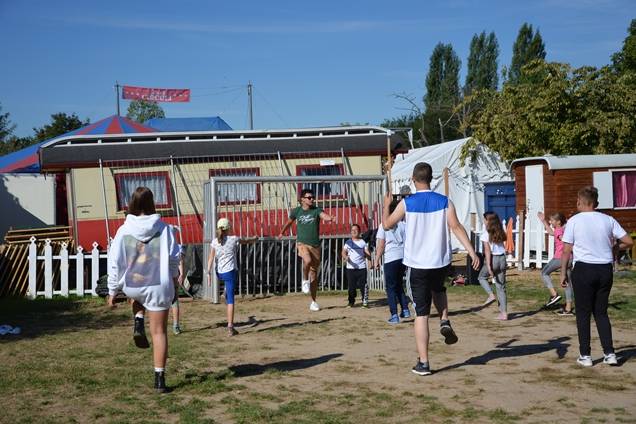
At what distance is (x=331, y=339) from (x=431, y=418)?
3.83m

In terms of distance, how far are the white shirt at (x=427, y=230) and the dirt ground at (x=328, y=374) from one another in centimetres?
111

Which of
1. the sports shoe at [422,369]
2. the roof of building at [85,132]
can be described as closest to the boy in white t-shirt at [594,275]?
the sports shoe at [422,369]

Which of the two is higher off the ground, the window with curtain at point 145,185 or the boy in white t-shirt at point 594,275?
the window with curtain at point 145,185

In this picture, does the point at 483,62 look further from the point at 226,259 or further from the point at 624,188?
the point at 226,259

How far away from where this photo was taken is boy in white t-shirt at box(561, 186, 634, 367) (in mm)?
7652

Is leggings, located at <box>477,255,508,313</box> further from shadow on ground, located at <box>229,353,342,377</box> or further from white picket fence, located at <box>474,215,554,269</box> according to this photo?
white picket fence, located at <box>474,215,554,269</box>

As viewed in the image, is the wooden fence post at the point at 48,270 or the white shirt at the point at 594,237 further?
the wooden fence post at the point at 48,270

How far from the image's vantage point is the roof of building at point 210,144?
1535 centimetres

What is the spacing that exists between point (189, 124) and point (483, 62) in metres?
40.5

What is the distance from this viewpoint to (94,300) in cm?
1394

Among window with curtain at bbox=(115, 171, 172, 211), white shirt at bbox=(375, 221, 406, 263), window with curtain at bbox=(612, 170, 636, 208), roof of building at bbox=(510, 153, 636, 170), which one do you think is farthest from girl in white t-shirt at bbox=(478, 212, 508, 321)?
window with curtain at bbox=(612, 170, 636, 208)

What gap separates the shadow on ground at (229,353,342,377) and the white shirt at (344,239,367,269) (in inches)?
160

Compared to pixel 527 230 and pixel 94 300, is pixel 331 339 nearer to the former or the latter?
pixel 94 300

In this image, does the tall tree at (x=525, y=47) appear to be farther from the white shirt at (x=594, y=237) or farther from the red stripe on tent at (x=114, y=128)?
the white shirt at (x=594, y=237)
